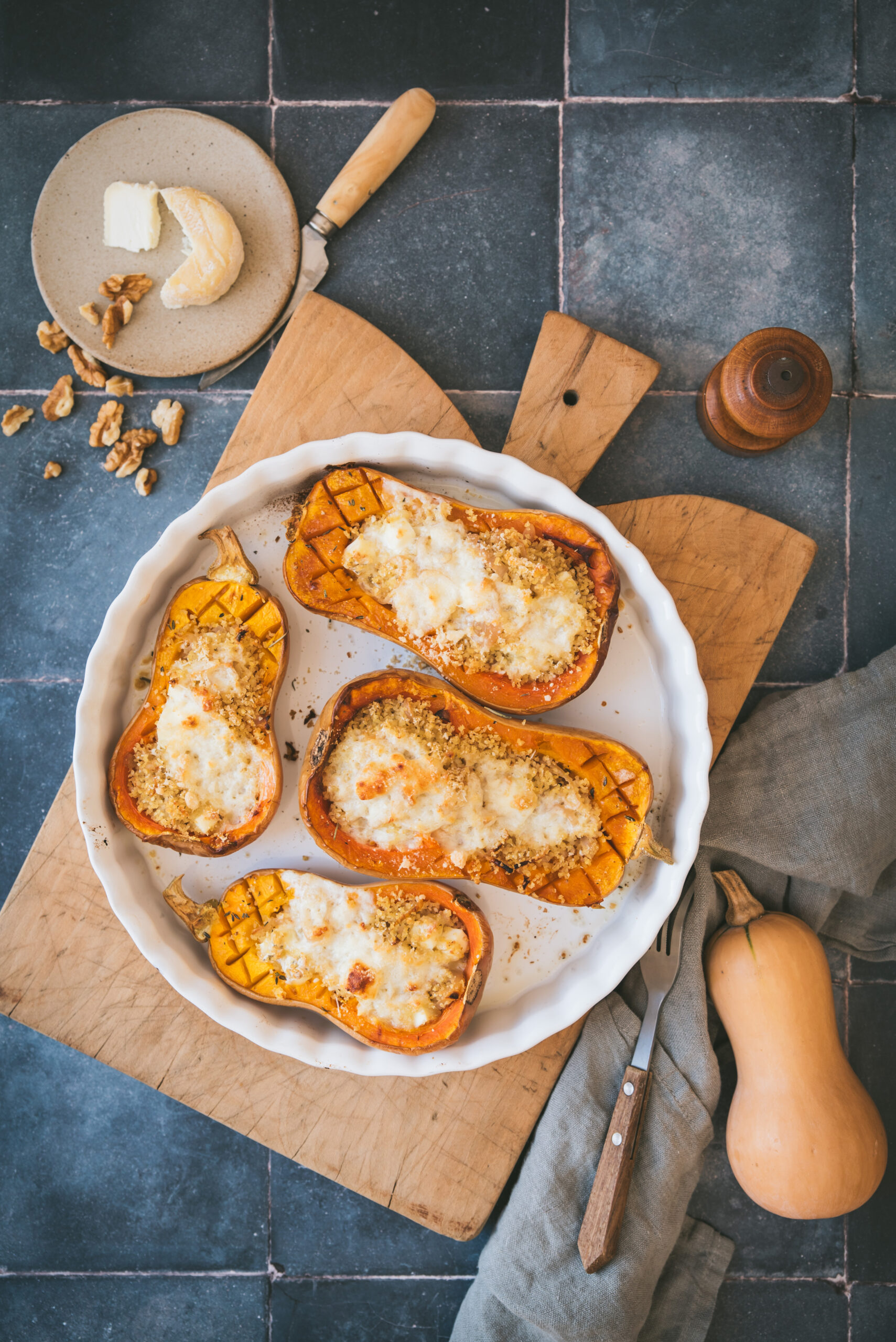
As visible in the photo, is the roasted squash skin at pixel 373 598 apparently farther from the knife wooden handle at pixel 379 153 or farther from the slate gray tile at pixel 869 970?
the slate gray tile at pixel 869 970

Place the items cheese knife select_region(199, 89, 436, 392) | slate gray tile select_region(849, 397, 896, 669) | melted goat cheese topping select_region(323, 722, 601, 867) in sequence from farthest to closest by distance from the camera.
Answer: slate gray tile select_region(849, 397, 896, 669)
cheese knife select_region(199, 89, 436, 392)
melted goat cheese topping select_region(323, 722, 601, 867)

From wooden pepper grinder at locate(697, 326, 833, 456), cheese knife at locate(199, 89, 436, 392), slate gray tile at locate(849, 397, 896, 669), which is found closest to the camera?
wooden pepper grinder at locate(697, 326, 833, 456)

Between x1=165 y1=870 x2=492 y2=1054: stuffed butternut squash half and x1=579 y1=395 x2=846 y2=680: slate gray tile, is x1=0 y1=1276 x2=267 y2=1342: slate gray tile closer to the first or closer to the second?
x1=165 y1=870 x2=492 y2=1054: stuffed butternut squash half

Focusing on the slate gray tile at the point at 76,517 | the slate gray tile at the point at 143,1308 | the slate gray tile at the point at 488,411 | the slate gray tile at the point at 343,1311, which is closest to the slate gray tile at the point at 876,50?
the slate gray tile at the point at 488,411

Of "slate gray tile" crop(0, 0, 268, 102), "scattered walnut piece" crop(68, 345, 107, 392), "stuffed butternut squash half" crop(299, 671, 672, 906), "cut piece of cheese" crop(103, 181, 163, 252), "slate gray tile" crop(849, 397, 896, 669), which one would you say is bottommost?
"stuffed butternut squash half" crop(299, 671, 672, 906)

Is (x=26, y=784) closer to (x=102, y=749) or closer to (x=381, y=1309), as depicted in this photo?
(x=102, y=749)

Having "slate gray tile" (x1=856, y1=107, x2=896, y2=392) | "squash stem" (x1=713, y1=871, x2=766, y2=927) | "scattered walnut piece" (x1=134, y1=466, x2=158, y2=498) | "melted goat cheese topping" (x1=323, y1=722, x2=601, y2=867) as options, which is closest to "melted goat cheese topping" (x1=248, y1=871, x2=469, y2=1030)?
"melted goat cheese topping" (x1=323, y1=722, x2=601, y2=867)
